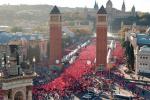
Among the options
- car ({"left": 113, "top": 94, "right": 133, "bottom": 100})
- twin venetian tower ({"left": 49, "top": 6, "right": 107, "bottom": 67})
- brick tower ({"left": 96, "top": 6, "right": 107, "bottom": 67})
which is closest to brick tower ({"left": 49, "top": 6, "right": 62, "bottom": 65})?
twin venetian tower ({"left": 49, "top": 6, "right": 107, "bottom": 67})

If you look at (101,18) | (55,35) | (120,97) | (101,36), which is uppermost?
(101,18)

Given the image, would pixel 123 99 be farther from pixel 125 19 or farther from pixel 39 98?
pixel 125 19

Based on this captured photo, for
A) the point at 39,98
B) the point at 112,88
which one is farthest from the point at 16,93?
the point at 112,88

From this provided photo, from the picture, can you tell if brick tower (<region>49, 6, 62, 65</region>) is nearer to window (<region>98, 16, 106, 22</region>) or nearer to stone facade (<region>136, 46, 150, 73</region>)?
window (<region>98, 16, 106, 22</region>)

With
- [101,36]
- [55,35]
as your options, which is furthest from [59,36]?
[101,36]

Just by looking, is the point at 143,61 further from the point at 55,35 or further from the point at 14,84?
the point at 14,84

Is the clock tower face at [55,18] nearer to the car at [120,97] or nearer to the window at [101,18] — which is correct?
the window at [101,18]
